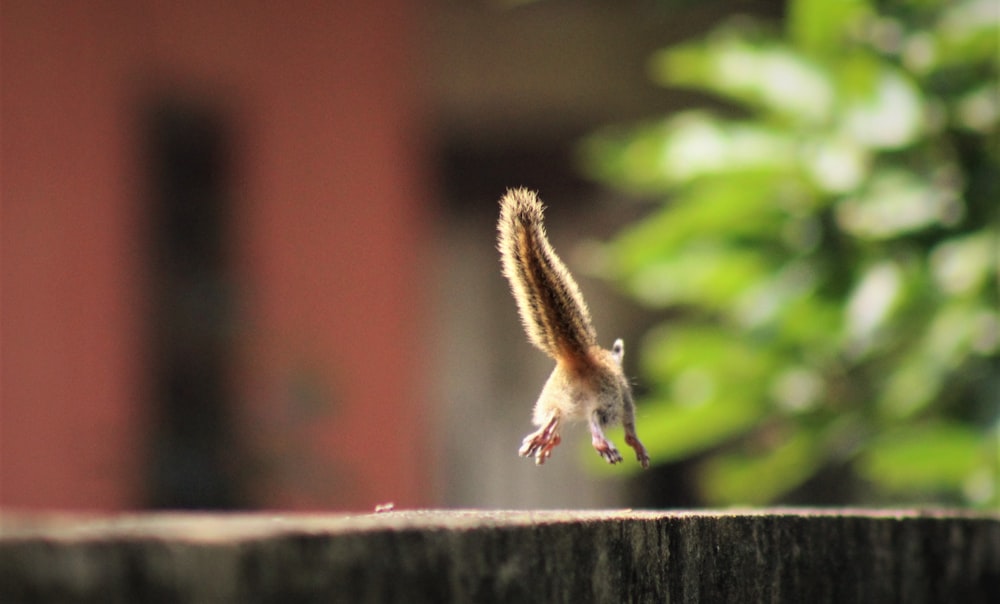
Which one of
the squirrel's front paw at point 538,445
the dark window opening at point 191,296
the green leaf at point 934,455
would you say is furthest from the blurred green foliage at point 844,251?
the dark window opening at point 191,296

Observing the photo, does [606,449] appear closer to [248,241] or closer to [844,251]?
[844,251]

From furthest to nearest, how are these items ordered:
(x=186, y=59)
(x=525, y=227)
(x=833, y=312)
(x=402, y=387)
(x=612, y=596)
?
(x=402, y=387) → (x=186, y=59) → (x=833, y=312) → (x=525, y=227) → (x=612, y=596)

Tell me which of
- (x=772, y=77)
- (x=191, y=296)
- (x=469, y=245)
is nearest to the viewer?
(x=772, y=77)

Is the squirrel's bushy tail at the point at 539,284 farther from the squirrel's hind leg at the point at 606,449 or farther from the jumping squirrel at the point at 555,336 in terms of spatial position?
the squirrel's hind leg at the point at 606,449

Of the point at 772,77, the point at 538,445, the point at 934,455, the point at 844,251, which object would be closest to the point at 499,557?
→ the point at 538,445

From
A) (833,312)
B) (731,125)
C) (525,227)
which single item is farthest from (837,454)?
(525,227)

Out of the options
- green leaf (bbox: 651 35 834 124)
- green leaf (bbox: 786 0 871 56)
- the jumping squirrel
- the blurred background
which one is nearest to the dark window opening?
the blurred background

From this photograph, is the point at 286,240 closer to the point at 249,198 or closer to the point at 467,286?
the point at 249,198
